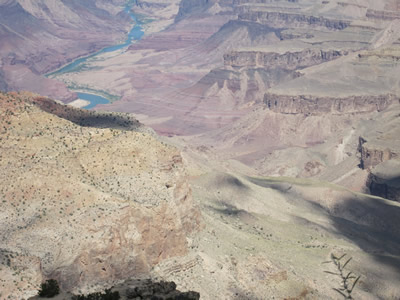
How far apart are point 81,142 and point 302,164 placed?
73.6 m

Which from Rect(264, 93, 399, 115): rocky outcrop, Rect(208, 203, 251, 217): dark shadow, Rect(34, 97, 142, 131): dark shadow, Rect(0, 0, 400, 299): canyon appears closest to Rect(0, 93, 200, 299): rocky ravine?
Rect(0, 0, 400, 299): canyon

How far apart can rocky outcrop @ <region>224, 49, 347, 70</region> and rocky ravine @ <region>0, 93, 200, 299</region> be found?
12875cm

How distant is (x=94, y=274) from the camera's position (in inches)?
1567

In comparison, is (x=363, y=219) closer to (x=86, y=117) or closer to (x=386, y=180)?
(x=386, y=180)

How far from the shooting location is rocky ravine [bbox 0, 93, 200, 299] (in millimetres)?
37969

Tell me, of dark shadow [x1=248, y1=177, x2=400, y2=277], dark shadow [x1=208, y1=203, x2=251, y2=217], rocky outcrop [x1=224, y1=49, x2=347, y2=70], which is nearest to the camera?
dark shadow [x1=208, y1=203, x2=251, y2=217]

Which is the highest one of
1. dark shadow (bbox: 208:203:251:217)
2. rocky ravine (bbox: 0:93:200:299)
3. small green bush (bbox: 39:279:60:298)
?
small green bush (bbox: 39:279:60:298)

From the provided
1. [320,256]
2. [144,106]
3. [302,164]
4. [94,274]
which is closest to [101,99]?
A: [144,106]

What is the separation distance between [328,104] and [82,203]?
4102 inches

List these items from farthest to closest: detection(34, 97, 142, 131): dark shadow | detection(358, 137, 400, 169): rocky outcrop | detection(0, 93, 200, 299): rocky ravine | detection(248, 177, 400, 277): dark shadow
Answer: detection(358, 137, 400, 169): rocky outcrop → detection(248, 177, 400, 277): dark shadow → detection(34, 97, 142, 131): dark shadow → detection(0, 93, 200, 299): rocky ravine

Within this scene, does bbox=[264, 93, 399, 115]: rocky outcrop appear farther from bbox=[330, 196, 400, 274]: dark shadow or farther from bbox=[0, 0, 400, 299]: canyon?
bbox=[330, 196, 400, 274]: dark shadow

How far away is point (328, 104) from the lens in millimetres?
138875

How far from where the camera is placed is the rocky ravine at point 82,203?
37969mm

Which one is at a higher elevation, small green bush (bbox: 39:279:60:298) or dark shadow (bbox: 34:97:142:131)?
small green bush (bbox: 39:279:60:298)
